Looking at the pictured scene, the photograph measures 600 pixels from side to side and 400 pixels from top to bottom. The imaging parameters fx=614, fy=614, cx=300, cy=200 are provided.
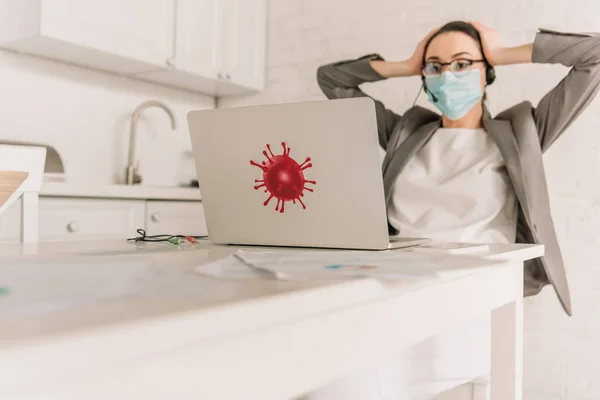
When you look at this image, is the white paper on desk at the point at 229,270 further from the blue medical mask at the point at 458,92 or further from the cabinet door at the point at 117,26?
the cabinet door at the point at 117,26

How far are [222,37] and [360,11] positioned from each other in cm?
70

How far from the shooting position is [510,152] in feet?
6.25

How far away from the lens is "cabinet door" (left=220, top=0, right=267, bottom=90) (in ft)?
10.3

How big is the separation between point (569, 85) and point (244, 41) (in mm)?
1714

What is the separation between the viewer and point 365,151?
3.03 ft

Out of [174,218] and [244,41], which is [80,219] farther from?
[244,41]

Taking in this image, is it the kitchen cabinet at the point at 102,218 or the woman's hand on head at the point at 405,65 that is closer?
the kitchen cabinet at the point at 102,218

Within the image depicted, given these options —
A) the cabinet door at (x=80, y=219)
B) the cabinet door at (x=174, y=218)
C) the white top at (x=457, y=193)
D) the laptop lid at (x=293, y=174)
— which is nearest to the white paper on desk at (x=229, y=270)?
the laptop lid at (x=293, y=174)

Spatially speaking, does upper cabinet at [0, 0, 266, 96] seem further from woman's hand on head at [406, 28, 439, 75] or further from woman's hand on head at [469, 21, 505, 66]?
woman's hand on head at [469, 21, 505, 66]

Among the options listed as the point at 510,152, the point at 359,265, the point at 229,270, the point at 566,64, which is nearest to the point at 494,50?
the point at 566,64

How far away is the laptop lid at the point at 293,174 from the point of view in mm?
935

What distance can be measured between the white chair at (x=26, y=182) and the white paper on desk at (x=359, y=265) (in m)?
0.64

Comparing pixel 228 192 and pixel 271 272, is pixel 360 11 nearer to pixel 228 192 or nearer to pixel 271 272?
pixel 228 192

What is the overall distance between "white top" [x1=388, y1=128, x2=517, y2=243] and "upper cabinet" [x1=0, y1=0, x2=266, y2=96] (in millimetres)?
1359
